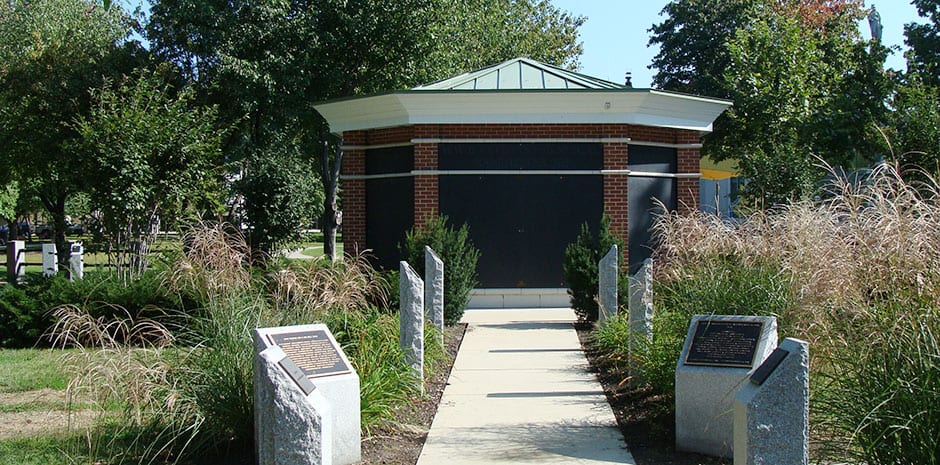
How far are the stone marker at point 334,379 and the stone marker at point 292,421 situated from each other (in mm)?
1312

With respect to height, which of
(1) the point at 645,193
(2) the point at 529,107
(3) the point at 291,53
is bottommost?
(1) the point at 645,193

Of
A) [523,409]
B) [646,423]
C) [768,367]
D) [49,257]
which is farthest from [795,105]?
[768,367]

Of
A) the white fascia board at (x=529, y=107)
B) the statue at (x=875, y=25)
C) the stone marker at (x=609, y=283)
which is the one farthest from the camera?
the statue at (x=875, y=25)

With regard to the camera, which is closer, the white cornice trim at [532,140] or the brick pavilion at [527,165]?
the brick pavilion at [527,165]

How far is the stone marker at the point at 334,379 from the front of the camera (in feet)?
21.5

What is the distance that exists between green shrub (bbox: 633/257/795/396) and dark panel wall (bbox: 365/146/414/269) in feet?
29.5

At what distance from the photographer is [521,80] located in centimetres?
1831

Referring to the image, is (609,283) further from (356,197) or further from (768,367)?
(768,367)

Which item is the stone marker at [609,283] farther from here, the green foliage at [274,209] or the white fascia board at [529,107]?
the green foliage at [274,209]

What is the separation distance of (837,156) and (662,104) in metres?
8.96

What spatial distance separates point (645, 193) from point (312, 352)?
39.9ft

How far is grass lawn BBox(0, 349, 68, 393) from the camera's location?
33.0ft

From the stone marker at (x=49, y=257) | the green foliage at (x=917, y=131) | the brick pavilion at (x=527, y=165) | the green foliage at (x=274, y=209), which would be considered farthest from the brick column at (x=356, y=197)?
the green foliage at (x=917, y=131)

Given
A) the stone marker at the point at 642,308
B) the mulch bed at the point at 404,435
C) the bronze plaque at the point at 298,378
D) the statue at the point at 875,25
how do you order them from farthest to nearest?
the statue at the point at 875,25, the stone marker at the point at 642,308, the mulch bed at the point at 404,435, the bronze plaque at the point at 298,378
